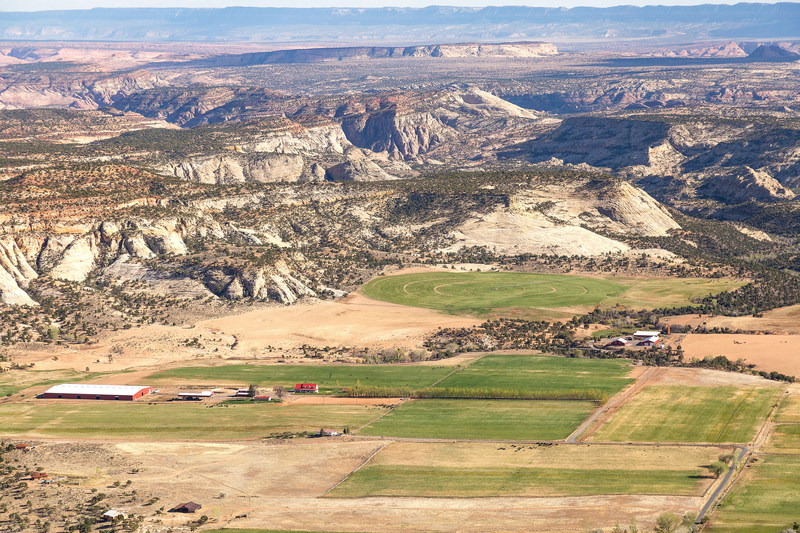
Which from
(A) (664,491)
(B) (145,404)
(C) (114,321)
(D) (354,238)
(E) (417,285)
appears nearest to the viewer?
(A) (664,491)

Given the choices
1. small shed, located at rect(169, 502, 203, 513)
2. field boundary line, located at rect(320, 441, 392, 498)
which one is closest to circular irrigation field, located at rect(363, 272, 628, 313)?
field boundary line, located at rect(320, 441, 392, 498)

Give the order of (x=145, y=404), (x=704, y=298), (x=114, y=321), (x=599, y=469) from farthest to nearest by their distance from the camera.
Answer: (x=704, y=298) → (x=114, y=321) → (x=145, y=404) → (x=599, y=469)

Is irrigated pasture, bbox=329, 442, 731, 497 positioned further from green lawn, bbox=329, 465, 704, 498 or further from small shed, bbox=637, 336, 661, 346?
small shed, bbox=637, 336, 661, 346

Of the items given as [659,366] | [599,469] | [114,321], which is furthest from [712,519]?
[114,321]

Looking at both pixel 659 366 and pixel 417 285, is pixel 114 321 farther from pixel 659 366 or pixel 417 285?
pixel 659 366

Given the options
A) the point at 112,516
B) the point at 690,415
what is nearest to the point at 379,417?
the point at 690,415
